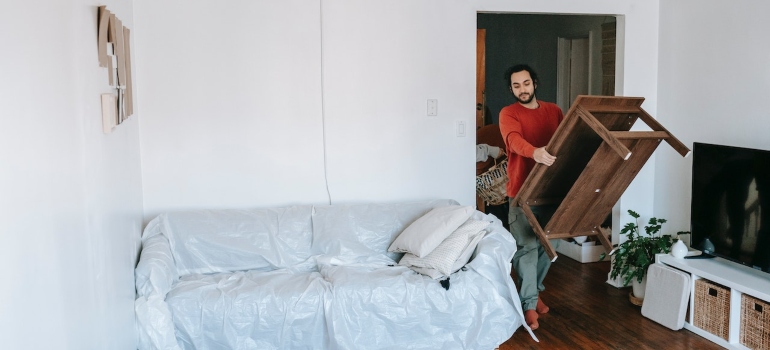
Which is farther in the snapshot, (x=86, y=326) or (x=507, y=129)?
(x=507, y=129)

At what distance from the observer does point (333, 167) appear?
4.26 m

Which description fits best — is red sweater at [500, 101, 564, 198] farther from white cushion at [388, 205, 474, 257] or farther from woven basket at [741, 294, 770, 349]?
woven basket at [741, 294, 770, 349]

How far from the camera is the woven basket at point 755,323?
3.34 meters

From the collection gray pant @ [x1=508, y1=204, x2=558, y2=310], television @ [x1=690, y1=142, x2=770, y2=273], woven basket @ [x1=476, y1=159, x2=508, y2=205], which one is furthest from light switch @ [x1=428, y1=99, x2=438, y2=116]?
television @ [x1=690, y1=142, x2=770, y2=273]

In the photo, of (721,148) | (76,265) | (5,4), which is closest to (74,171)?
(76,265)

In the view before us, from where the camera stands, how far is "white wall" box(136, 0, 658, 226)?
3.97 meters

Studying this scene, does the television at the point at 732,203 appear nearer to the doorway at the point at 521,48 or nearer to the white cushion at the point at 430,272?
the white cushion at the point at 430,272

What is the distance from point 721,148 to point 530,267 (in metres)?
1.24

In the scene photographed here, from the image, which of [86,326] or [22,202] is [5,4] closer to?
[22,202]

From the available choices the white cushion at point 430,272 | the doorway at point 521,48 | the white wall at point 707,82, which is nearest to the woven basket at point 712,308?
the white wall at point 707,82

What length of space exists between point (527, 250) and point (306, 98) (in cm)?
161

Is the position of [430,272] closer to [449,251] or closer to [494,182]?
[449,251]

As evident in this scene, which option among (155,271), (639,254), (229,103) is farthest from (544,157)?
(155,271)

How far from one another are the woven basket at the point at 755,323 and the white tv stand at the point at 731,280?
0.09 ft
